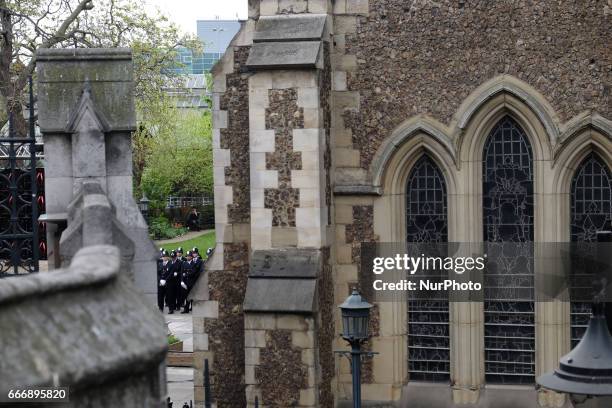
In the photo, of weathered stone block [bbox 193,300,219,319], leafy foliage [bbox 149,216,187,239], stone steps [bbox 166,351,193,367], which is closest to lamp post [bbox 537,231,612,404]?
weathered stone block [bbox 193,300,219,319]

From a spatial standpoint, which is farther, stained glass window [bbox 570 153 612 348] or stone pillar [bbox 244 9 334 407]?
stained glass window [bbox 570 153 612 348]

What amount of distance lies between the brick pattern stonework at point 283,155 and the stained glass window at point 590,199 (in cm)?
306

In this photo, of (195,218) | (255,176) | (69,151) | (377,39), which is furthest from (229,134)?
(195,218)

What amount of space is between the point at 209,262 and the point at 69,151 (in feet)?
19.8

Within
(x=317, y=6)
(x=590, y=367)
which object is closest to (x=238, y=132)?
(x=317, y=6)

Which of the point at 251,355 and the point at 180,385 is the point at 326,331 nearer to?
the point at 251,355

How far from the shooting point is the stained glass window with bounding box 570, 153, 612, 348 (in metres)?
12.4

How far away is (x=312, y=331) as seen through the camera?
1184cm

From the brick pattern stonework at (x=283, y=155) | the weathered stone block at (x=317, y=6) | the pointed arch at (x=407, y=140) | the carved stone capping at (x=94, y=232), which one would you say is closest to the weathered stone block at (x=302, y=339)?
the brick pattern stonework at (x=283, y=155)

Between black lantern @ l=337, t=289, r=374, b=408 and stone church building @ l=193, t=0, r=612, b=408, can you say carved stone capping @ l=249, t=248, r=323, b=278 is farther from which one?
black lantern @ l=337, t=289, r=374, b=408

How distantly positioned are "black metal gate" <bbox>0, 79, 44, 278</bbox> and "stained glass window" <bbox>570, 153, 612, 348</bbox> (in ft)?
21.7

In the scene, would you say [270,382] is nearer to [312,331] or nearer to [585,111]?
[312,331]

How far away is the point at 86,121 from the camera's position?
722cm

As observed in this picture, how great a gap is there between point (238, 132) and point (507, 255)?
10.9ft
